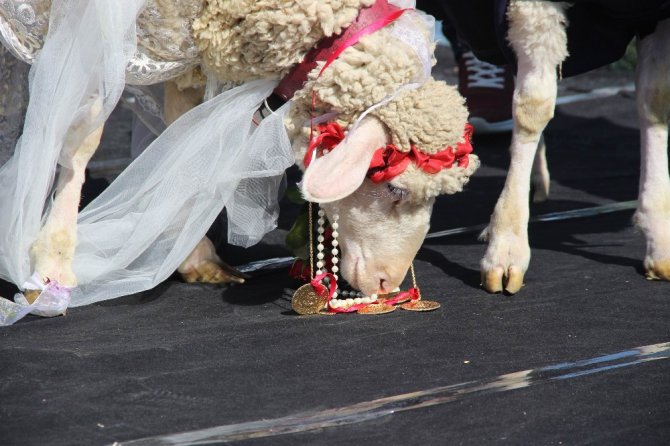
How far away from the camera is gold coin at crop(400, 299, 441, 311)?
269cm

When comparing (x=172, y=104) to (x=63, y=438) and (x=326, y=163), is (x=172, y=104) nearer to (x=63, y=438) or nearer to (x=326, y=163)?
(x=326, y=163)

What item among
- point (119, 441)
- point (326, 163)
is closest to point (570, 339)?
point (326, 163)

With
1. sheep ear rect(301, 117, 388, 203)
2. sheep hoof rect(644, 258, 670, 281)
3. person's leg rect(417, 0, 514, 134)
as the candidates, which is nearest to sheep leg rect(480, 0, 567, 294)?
sheep hoof rect(644, 258, 670, 281)

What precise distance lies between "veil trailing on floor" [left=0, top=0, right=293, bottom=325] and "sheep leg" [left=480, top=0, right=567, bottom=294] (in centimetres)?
67

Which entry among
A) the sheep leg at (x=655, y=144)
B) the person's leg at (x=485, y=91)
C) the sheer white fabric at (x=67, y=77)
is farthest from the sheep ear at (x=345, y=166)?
the person's leg at (x=485, y=91)

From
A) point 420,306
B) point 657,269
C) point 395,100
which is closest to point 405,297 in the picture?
point 420,306

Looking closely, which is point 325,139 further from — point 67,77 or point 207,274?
point 207,274

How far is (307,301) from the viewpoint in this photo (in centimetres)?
265

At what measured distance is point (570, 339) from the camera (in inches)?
97.4

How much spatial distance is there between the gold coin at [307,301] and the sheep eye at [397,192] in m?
0.34

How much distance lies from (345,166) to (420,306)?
0.51 metres

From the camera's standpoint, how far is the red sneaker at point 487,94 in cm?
516

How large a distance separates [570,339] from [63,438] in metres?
1.22

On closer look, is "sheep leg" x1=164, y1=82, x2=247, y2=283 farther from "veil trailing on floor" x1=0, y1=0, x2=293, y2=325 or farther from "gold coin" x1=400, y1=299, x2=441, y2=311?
"gold coin" x1=400, y1=299, x2=441, y2=311
